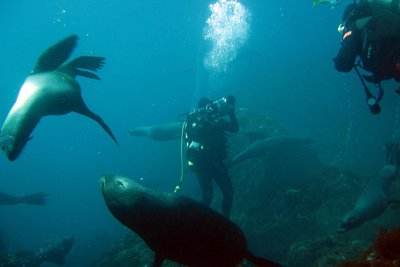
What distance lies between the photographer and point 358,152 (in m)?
19.4

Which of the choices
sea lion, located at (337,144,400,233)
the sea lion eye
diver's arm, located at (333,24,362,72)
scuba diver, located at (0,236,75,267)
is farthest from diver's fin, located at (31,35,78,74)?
scuba diver, located at (0,236,75,267)

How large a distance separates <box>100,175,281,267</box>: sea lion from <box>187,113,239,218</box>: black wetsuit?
17.0 ft

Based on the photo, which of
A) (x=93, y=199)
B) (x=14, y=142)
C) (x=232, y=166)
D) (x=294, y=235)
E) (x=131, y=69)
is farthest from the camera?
(x=131, y=69)

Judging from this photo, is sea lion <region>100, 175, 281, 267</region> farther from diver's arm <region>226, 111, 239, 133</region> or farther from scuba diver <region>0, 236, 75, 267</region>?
scuba diver <region>0, 236, 75, 267</region>

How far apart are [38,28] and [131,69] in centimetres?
7824

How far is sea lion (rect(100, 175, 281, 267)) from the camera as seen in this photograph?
7.92 ft

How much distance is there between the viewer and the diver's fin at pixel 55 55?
3158mm

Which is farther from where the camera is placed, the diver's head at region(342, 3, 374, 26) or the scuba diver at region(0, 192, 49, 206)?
the scuba diver at region(0, 192, 49, 206)

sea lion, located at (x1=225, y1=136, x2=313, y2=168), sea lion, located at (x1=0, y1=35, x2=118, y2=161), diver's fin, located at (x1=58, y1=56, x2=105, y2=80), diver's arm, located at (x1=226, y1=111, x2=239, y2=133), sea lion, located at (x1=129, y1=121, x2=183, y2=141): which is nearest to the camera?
sea lion, located at (x1=0, y1=35, x2=118, y2=161)

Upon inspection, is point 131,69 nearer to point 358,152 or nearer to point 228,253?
point 358,152

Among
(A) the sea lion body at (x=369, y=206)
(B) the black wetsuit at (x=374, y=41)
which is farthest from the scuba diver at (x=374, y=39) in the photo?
(A) the sea lion body at (x=369, y=206)

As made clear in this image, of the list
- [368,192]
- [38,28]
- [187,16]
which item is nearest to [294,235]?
[368,192]

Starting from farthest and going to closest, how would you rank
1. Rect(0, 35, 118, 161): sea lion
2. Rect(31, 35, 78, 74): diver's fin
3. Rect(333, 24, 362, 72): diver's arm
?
Rect(333, 24, 362, 72): diver's arm < Rect(31, 35, 78, 74): diver's fin < Rect(0, 35, 118, 161): sea lion

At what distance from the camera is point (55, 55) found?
3.23 metres
